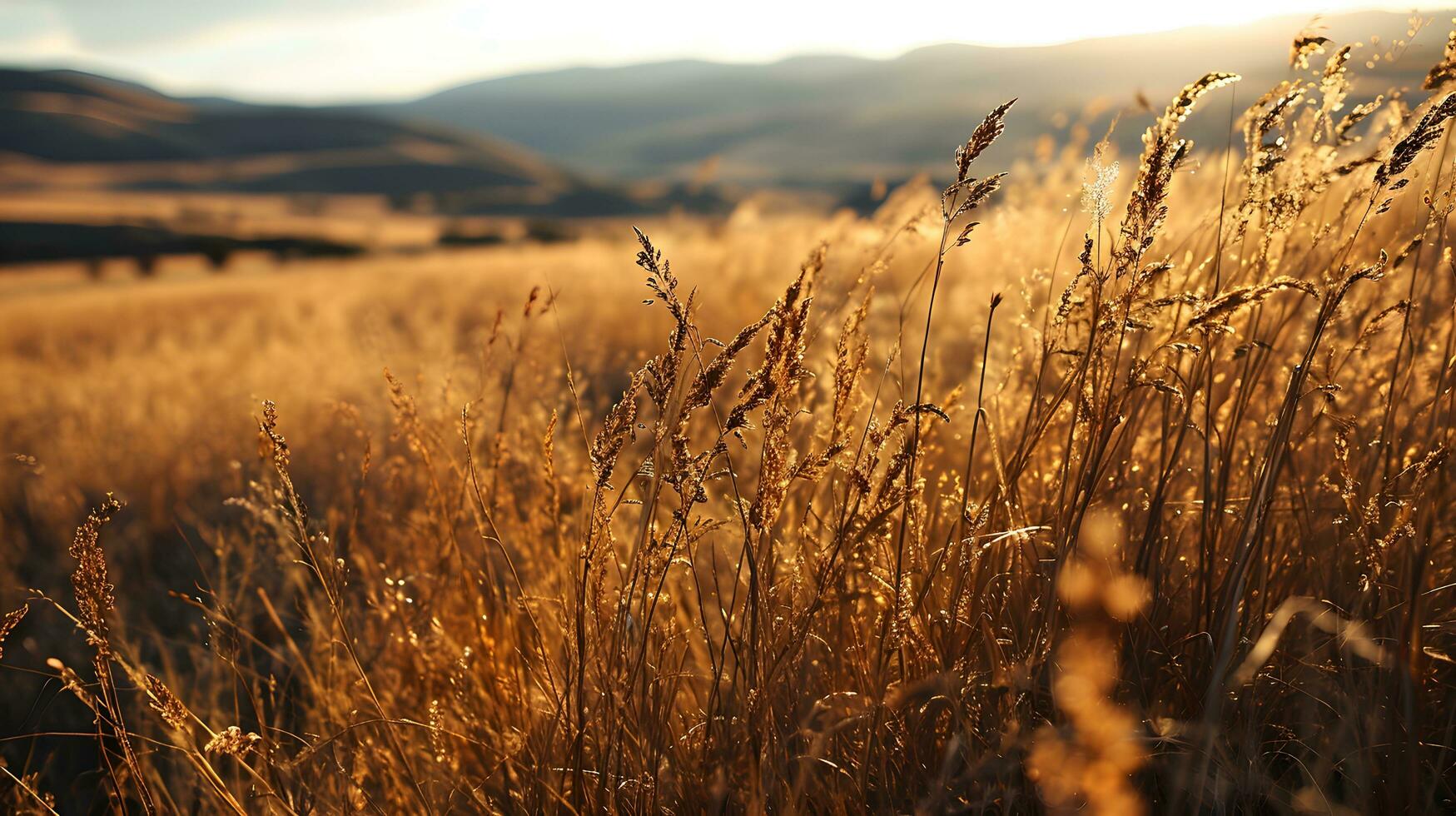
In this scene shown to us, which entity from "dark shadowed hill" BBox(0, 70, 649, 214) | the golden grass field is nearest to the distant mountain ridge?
"dark shadowed hill" BBox(0, 70, 649, 214)

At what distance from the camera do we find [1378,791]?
1.11m

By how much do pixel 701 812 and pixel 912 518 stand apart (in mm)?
492

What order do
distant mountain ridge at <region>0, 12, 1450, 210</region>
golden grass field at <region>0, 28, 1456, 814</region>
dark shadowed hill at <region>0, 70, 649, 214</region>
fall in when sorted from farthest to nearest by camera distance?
dark shadowed hill at <region>0, 70, 649, 214</region> → distant mountain ridge at <region>0, 12, 1450, 210</region> → golden grass field at <region>0, 28, 1456, 814</region>

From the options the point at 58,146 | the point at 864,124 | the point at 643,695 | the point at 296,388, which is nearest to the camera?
the point at 643,695

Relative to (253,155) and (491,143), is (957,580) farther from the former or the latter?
(491,143)

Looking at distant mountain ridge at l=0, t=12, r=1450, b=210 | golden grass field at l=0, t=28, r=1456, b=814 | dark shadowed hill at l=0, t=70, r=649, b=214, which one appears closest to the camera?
golden grass field at l=0, t=28, r=1456, b=814

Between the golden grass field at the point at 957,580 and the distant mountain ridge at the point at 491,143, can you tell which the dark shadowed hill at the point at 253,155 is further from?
the golden grass field at the point at 957,580

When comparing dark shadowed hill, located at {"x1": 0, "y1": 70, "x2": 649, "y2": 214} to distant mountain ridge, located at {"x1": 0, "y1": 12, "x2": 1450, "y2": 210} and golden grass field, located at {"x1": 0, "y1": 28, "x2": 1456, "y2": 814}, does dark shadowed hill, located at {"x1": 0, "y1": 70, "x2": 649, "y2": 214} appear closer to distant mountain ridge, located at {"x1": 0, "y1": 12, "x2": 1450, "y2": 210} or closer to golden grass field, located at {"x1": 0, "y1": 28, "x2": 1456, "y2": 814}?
distant mountain ridge, located at {"x1": 0, "y1": 12, "x2": 1450, "y2": 210}

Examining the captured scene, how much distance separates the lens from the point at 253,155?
104 m

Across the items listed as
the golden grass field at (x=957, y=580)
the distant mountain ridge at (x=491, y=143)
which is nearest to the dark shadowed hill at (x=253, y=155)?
the distant mountain ridge at (x=491, y=143)

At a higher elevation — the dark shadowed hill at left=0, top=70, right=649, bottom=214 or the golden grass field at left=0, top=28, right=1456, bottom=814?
the dark shadowed hill at left=0, top=70, right=649, bottom=214

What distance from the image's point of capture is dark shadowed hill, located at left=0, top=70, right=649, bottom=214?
3078 inches

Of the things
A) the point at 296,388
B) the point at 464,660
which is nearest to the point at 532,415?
the point at 464,660

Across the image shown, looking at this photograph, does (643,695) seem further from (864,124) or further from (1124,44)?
(864,124)
